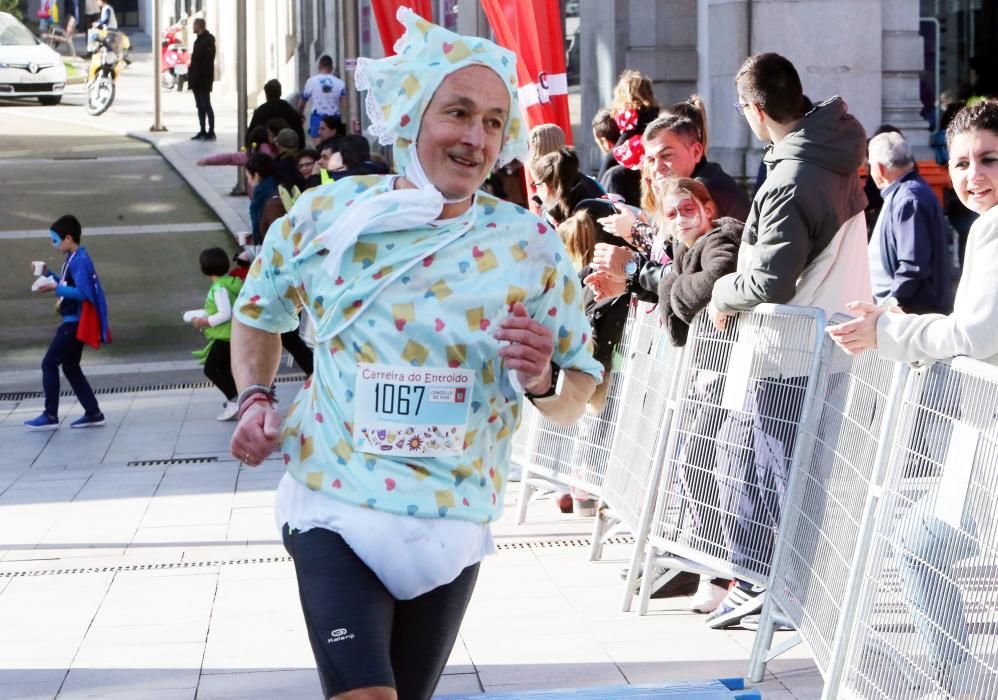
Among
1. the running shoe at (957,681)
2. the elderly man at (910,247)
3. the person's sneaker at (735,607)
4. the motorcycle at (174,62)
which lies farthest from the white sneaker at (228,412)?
the motorcycle at (174,62)

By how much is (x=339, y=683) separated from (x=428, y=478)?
471 mm

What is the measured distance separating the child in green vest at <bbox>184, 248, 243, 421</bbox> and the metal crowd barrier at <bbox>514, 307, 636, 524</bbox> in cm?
410

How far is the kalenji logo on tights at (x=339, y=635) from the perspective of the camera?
3.40 m

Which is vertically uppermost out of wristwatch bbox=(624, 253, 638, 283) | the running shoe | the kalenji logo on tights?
wristwatch bbox=(624, 253, 638, 283)

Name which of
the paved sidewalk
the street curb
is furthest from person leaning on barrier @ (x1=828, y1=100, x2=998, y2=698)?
the street curb

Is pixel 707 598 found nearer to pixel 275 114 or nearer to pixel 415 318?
pixel 415 318

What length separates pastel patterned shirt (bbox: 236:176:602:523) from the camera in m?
3.57

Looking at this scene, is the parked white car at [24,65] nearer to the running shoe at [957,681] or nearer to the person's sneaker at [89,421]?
the person's sneaker at [89,421]

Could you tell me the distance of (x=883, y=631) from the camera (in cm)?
440

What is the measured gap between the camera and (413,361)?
3.57m

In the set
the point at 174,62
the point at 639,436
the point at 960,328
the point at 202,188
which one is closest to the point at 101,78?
the point at 174,62

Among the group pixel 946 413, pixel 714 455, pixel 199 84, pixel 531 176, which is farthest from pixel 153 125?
pixel 946 413

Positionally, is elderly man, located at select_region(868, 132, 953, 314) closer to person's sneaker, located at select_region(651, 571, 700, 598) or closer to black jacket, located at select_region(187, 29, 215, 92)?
person's sneaker, located at select_region(651, 571, 700, 598)

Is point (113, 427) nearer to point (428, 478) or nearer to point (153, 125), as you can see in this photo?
point (428, 478)
